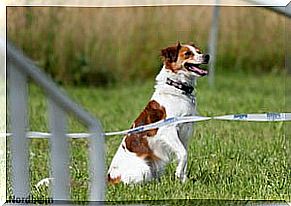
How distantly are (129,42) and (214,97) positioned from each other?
0.45m

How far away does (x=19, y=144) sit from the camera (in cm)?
226

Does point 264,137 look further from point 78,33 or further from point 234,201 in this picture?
point 78,33

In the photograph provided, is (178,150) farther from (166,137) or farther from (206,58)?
(206,58)

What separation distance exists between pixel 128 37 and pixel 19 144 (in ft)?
3.60

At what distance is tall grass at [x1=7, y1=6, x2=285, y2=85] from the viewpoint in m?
2.88

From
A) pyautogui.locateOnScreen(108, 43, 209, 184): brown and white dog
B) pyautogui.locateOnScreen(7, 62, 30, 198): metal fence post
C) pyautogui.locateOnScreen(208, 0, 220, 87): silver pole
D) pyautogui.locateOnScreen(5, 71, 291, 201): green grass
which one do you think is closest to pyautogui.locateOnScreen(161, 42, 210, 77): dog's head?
pyautogui.locateOnScreen(108, 43, 209, 184): brown and white dog

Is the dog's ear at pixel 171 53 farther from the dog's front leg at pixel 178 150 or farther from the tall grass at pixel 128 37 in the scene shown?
the dog's front leg at pixel 178 150

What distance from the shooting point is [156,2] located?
2.82 metres

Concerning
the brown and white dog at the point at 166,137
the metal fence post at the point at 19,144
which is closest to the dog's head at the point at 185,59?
the brown and white dog at the point at 166,137

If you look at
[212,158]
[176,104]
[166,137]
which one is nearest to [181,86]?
[176,104]

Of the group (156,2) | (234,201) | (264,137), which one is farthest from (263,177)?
(156,2)

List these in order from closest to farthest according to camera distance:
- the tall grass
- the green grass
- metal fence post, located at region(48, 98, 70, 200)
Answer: metal fence post, located at region(48, 98, 70, 200) < the green grass < the tall grass

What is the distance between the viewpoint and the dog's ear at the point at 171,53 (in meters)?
2.51

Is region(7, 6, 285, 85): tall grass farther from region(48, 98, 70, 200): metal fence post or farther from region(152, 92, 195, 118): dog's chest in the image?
region(48, 98, 70, 200): metal fence post
